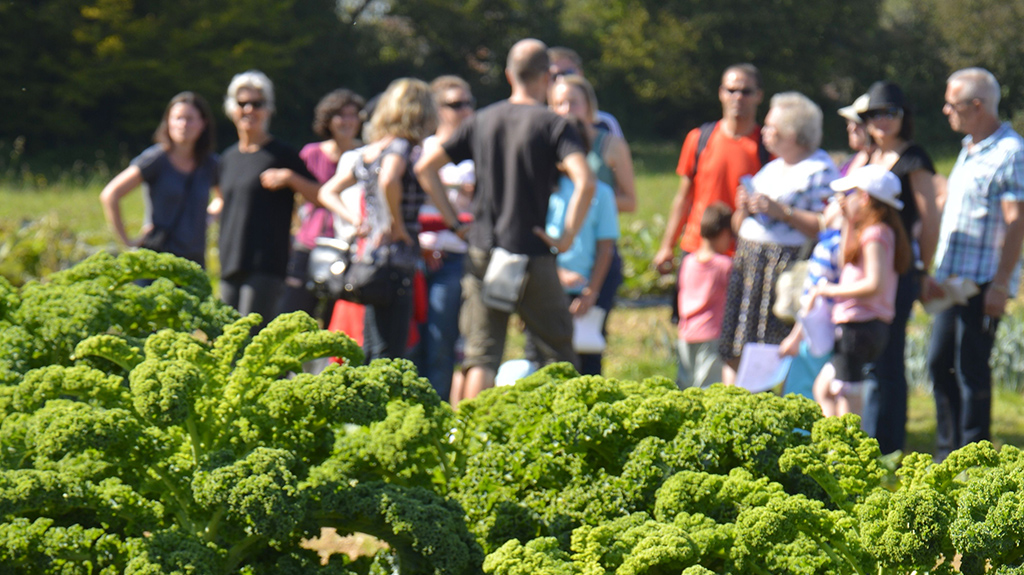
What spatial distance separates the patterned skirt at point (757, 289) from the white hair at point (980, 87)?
1001 millimetres

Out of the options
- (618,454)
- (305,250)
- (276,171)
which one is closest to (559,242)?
(276,171)

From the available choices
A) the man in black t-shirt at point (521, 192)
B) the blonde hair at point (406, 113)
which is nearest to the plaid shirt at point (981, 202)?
the man in black t-shirt at point (521, 192)

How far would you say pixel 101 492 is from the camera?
1997mm

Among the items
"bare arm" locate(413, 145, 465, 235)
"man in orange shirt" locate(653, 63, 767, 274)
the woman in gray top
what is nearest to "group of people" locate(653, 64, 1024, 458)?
"man in orange shirt" locate(653, 63, 767, 274)

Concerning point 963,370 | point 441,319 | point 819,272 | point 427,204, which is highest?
point 427,204

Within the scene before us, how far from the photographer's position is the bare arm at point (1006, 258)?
4539mm

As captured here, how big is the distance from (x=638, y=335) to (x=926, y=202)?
4.22 metres

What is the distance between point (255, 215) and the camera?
5059 mm

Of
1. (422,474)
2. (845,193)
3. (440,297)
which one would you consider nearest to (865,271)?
(845,193)

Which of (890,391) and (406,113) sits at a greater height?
(406,113)

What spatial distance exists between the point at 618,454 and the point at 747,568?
0.40 meters

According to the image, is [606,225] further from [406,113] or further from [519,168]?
[406,113]

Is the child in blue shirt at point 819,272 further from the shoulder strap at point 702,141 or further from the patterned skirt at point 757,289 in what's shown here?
the shoulder strap at point 702,141

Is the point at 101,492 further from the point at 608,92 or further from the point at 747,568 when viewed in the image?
the point at 608,92
